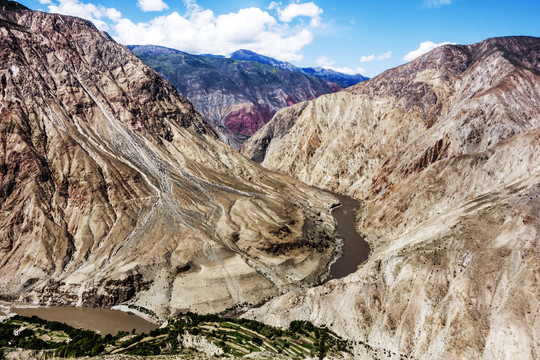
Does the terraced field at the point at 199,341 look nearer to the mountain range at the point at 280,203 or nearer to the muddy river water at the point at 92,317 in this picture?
the mountain range at the point at 280,203

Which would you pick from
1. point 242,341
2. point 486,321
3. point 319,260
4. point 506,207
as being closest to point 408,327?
point 486,321

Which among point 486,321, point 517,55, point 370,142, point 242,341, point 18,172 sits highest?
point 517,55

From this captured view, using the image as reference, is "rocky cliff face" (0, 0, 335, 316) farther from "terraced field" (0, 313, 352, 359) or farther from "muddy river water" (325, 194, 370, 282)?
"terraced field" (0, 313, 352, 359)

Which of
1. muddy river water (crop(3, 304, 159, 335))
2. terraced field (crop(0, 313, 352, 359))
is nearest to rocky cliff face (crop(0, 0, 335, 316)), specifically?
muddy river water (crop(3, 304, 159, 335))

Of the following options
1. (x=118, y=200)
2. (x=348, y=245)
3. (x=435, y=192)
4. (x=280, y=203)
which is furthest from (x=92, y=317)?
(x=435, y=192)

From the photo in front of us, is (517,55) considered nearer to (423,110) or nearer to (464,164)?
(423,110)
